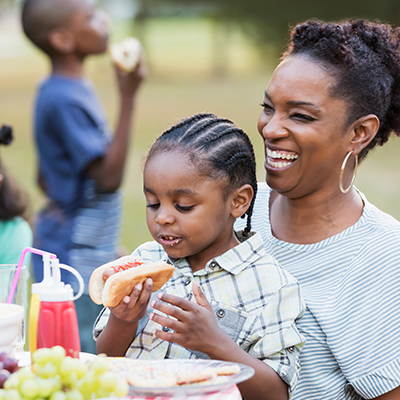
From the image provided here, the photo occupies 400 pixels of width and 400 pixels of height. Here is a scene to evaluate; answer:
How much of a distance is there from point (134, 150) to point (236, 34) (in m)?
3.41

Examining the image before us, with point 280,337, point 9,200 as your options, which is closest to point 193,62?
point 9,200

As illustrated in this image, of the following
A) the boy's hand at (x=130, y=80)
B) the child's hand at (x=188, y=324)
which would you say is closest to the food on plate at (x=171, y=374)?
the child's hand at (x=188, y=324)

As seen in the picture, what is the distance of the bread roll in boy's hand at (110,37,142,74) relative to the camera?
407cm

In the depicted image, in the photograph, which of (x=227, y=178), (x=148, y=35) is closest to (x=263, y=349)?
(x=227, y=178)

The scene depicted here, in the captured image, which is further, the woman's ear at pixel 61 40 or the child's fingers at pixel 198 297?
the woman's ear at pixel 61 40

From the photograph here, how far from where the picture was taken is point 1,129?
293 cm

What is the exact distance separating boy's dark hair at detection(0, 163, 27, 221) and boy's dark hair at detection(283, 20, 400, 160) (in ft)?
5.95

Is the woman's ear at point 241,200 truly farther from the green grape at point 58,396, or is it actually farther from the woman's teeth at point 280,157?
the green grape at point 58,396

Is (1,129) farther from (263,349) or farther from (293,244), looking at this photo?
(263,349)

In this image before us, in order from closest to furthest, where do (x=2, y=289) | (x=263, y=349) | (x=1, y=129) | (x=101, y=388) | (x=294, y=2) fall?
(x=101, y=388) → (x=2, y=289) → (x=263, y=349) → (x=1, y=129) → (x=294, y=2)

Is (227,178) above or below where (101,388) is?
above

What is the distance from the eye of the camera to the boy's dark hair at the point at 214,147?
184 centimetres

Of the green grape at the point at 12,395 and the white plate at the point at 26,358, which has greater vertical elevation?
the green grape at the point at 12,395

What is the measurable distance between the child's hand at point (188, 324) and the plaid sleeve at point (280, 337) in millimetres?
204
